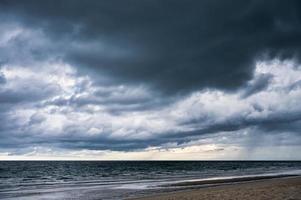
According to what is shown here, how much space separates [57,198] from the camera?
110ft

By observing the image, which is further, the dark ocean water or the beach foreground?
the dark ocean water

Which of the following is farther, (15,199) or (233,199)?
(15,199)

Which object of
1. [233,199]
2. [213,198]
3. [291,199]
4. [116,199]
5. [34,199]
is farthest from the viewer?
[34,199]

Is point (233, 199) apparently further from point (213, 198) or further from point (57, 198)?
point (57, 198)

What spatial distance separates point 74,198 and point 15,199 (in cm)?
578

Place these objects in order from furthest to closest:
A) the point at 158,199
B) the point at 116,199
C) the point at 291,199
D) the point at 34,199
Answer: the point at 34,199, the point at 116,199, the point at 158,199, the point at 291,199

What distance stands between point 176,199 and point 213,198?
274 centimetres

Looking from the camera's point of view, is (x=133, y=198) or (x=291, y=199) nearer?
(x=291, y=199)

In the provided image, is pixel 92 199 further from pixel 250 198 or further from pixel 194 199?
pixel 250 198

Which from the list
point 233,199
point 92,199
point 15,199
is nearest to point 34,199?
point 15,199

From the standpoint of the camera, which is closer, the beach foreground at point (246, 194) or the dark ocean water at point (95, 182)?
the beach foreground at point (246, 194)

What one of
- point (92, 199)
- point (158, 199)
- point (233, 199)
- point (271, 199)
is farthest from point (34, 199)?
point (271, 199)

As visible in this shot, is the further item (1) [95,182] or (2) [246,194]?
(1) [95,182]

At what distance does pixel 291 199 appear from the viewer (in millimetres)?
20828
